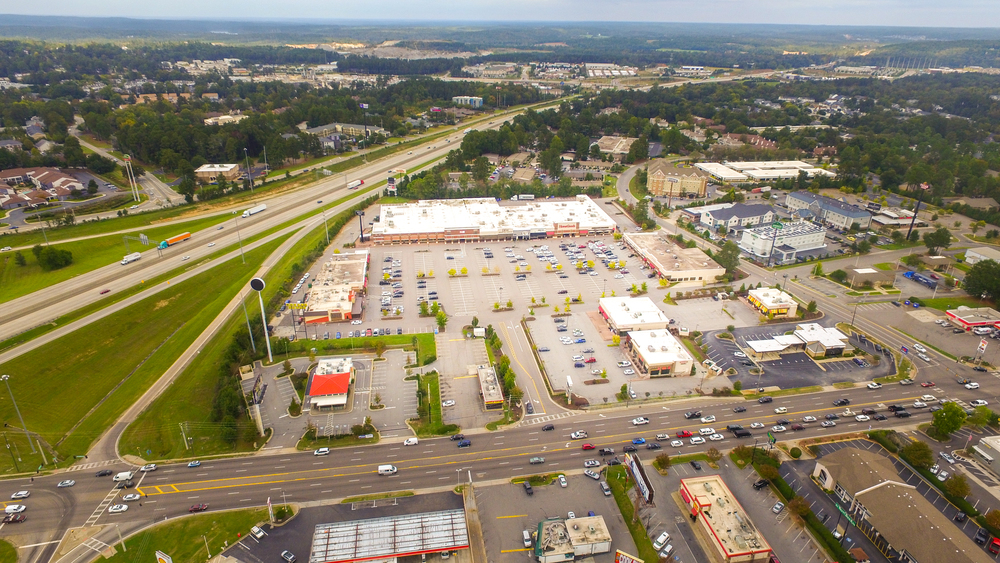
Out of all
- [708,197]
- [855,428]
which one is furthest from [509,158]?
[855,428]

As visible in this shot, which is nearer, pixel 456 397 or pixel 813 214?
pixel 456 397

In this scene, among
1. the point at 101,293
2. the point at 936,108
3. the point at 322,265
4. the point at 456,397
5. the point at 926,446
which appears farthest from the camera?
the point at 936,108

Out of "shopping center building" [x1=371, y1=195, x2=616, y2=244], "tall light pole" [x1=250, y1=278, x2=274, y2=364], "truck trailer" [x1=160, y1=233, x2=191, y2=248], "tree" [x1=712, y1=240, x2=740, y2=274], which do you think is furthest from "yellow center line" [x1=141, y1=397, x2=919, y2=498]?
"truck trailer" [x1=160, y1=233, x2=191, y2=248]

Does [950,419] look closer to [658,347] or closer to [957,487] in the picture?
[957,487]

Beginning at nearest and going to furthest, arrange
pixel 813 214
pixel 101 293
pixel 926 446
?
pixel 926 446 < pixel 101 293 < pixel 813 214

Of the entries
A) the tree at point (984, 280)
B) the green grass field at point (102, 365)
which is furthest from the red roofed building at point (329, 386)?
the tree at point (984, 280)

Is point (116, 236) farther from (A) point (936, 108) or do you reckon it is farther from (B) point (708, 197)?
(A) point (936, 108)
